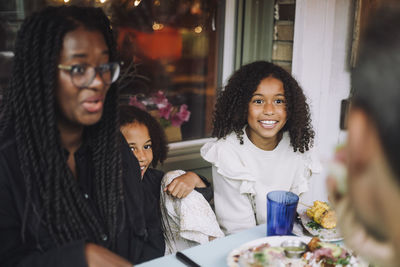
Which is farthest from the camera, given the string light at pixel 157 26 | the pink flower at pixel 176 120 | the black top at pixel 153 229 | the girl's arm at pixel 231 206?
the pink flower at pixel 176 120

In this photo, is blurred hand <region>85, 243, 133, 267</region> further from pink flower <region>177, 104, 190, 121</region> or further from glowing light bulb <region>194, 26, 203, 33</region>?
glowing light bulb <region>194, 26, 203, 33</region>

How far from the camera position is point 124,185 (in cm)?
165

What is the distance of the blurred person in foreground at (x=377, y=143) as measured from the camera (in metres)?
0.46

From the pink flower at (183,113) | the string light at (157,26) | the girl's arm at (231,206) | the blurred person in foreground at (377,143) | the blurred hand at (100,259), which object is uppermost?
the string light at (157,26)

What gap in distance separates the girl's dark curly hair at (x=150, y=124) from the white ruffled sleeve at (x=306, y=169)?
0.75 meters

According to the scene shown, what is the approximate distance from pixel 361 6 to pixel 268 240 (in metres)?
1.98

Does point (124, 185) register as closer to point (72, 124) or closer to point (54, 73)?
point (72, 124)

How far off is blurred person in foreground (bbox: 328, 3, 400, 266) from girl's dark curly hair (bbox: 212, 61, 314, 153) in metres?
1.82

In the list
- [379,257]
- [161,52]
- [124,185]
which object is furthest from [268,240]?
[161,52]

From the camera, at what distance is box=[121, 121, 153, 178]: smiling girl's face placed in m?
2.14

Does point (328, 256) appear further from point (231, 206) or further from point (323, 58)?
point (323, 58)

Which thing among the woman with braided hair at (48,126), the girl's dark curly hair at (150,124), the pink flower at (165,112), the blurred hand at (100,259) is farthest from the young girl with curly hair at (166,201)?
the pink flower at (165,112)

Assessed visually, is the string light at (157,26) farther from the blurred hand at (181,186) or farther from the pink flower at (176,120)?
the blurred hand at (181,186)

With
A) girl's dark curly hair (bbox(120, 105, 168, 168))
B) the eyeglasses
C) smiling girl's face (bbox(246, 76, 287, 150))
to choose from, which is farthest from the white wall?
the eyeglasses
